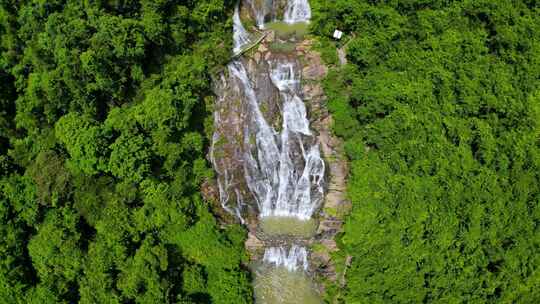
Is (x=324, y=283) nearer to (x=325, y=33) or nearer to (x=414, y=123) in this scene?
(x=414, y=123)

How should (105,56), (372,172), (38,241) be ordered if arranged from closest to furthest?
(38,241)
(105,56)
(372,172)

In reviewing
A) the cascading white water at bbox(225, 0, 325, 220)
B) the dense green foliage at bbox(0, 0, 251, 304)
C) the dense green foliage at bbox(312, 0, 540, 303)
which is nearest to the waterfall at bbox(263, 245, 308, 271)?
the cascading white water at bbox(225, 0, 325, 220)

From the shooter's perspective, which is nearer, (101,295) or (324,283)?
(101,295)

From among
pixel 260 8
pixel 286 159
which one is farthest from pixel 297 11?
pixel 286 159

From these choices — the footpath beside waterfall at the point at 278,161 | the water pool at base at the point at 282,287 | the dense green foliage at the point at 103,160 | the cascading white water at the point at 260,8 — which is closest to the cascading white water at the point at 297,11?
the cascading white water at the point at 260,8

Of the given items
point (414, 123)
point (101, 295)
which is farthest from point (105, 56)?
point (414, 123)

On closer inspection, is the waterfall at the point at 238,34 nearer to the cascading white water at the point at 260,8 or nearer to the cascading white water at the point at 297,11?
the cascading white water at the point at 260,8

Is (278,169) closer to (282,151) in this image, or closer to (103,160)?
(282,151)
